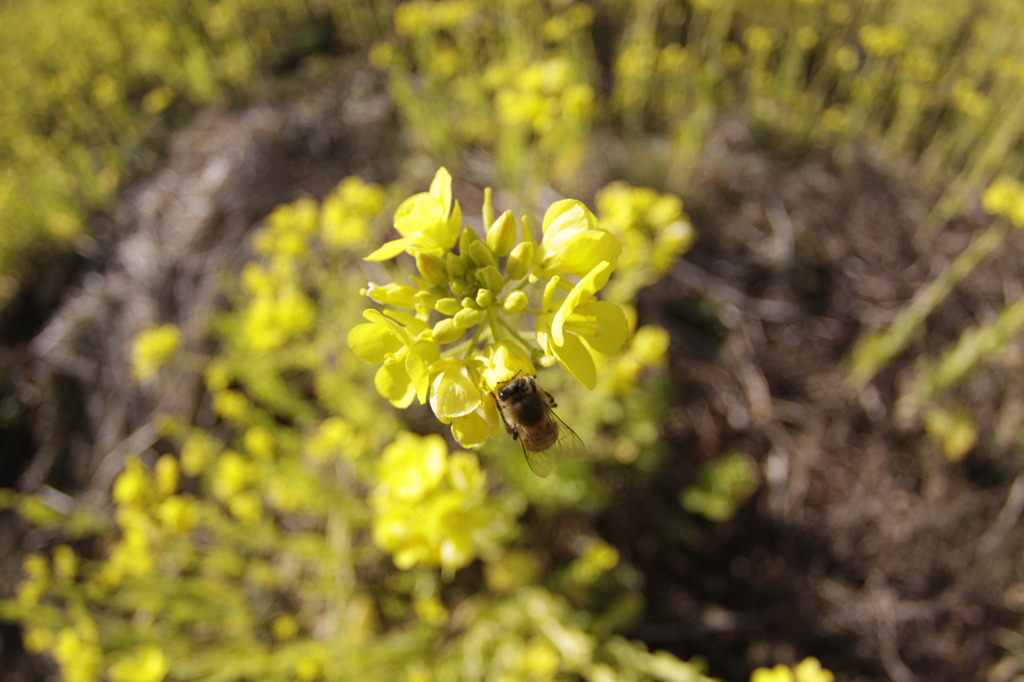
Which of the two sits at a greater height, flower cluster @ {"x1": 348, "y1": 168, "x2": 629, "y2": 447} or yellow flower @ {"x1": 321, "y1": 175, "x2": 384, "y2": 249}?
flower cluster @ {"x1": 348, "y1": 168, "x2": 629, "y2": 447}

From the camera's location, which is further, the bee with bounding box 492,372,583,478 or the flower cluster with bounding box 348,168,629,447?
the bee with bounding box 492,372,583,478

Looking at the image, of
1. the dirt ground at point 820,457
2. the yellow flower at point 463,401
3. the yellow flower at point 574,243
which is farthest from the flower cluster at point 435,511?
the dirt ground at point 820,457

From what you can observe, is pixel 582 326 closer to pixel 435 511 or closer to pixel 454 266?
pixel 454 266

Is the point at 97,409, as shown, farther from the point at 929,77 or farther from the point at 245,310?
the point at 929,77

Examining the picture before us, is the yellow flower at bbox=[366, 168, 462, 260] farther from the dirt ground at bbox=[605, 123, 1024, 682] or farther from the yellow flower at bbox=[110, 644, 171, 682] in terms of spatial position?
the yellow flower at bbox=[110, 644, 171, 682]

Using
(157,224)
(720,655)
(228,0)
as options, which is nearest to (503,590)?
(720,655)

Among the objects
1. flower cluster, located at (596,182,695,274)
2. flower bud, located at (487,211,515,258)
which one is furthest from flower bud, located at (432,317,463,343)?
flower cluster, located at (596,182,695,274)

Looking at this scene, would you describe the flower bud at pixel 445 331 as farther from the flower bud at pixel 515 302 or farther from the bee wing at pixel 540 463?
the bee wing at pixel 540 463
